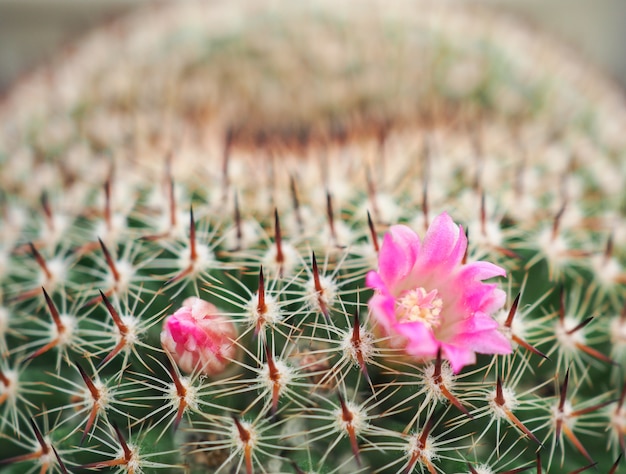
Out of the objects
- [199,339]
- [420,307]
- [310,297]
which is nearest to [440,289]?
[420,307]

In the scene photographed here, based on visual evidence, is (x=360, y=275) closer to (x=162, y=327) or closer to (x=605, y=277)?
(x=162, y=327)

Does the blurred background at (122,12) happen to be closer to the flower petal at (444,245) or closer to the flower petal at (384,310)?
the flower petal at (444,245)

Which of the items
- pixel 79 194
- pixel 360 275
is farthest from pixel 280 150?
pixel 360 275

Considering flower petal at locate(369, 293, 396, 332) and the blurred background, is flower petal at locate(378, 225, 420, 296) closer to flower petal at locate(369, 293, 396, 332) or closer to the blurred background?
flower petal at locate(369, 293, 396, 332)

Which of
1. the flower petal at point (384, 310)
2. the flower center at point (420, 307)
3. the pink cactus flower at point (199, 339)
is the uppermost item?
the flower petal at point (384, 310)

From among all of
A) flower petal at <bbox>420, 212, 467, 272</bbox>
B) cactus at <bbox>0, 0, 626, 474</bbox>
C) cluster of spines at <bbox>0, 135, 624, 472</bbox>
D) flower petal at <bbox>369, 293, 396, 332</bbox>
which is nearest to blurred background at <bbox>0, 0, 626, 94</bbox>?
cactus at <bbox>0, 0, 626, 474</bbox>

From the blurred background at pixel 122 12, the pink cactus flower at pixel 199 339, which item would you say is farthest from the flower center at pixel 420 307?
the blurred background at pixel 122 12

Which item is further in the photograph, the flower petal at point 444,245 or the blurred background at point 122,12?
the blurred background at point 122,12
